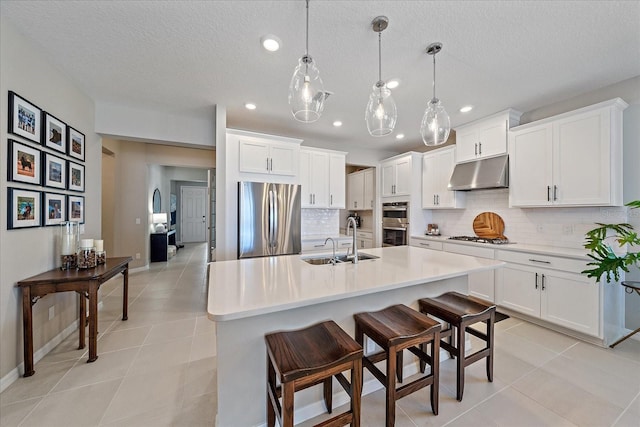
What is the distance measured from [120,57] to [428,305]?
133 inches

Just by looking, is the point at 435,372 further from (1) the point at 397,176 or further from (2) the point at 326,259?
(1) the point at 397,176

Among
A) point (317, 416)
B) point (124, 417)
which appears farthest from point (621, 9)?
point (124, 417)

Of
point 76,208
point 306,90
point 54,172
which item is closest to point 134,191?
point 76,208

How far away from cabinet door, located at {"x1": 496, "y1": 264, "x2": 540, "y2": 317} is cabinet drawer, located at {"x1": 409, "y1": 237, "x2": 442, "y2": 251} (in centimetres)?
94

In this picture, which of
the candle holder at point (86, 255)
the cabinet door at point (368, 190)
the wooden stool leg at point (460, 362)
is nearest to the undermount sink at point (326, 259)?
the wooden stool leg at point (460, 362)

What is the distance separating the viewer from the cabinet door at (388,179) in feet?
15.9

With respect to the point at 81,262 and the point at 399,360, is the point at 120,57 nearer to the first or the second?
the point at 81,262

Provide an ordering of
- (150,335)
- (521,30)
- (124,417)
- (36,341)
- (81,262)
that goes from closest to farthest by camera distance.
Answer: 1. (124,417)
2. (521,30)
3. (36,341)
4. (81,262)
5. (150,335)

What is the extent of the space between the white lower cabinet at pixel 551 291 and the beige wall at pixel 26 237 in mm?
4783

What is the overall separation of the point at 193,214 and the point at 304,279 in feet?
30.4

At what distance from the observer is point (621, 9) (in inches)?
65.0

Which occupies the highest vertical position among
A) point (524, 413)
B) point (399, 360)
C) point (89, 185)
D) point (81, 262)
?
point (89, 185)

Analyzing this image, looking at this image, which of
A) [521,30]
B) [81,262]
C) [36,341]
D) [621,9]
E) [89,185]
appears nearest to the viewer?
[621,9]

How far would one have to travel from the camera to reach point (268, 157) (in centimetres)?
356
